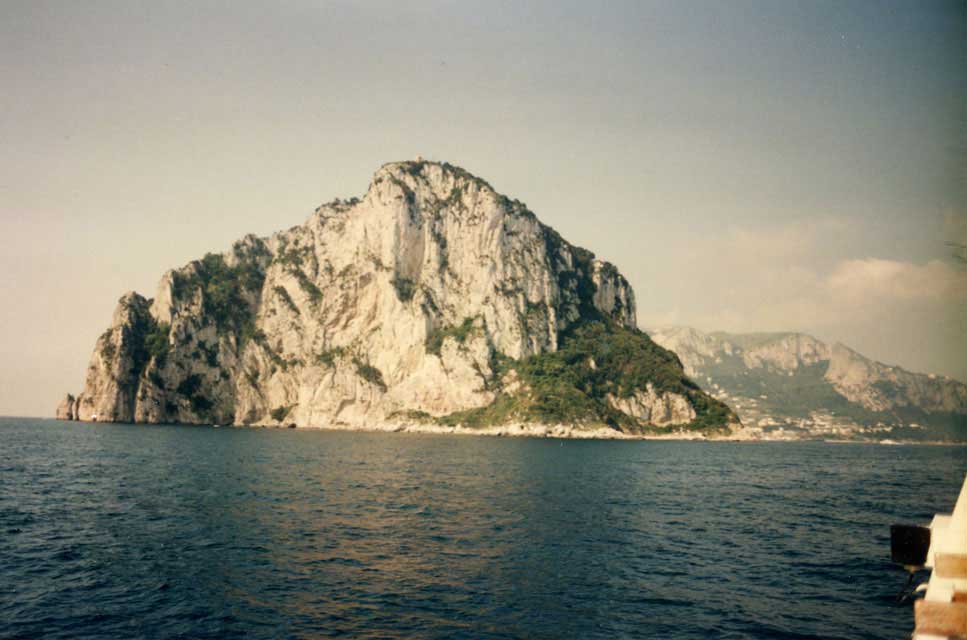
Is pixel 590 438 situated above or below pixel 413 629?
below

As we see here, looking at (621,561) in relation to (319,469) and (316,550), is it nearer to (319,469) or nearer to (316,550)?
(316,550)

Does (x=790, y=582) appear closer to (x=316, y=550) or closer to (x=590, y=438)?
(x=316, y=550)

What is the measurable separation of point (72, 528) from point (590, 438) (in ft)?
580

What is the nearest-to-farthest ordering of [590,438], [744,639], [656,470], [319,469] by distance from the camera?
[744,639] → [319,469] → [656,470] → [590,438]

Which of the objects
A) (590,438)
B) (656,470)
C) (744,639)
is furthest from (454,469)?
(590,438)

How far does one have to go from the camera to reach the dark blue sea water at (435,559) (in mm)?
20609

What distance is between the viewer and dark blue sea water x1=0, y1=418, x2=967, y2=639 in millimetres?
20609

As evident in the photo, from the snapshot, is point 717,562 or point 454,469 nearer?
point 717,562

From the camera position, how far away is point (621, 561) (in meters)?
29.6

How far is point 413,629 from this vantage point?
19.5m

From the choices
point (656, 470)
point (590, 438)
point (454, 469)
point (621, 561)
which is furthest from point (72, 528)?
point (590, 438)

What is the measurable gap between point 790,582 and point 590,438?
573 feet

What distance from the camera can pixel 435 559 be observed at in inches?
1134

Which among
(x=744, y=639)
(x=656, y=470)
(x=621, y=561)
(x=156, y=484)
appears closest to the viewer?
(x=744, y=639)
